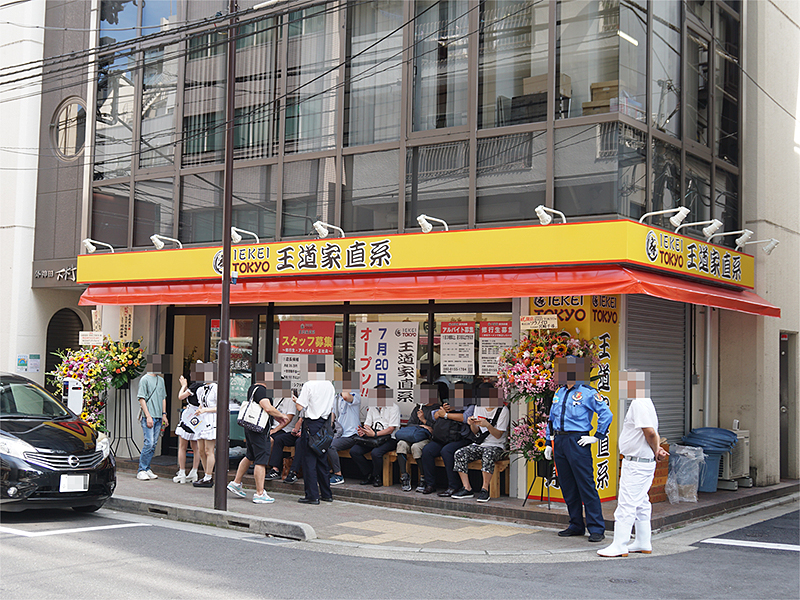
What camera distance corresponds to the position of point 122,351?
15.1 metres

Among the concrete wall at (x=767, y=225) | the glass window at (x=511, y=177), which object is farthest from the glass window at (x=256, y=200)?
the concrete wall at (x=767, y=225)

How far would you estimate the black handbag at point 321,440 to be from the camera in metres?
11.2

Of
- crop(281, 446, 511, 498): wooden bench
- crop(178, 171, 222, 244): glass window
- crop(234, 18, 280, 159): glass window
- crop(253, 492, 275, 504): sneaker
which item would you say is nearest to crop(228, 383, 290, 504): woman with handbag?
crop(253, 492, 275, 504): sneaker

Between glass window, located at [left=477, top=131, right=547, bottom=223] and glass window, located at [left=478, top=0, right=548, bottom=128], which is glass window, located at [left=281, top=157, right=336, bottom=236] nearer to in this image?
glass window, located at [left=477, top=131, right=547, bottom=223]

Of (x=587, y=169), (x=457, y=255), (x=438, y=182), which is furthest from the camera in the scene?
(x=438, y=182)

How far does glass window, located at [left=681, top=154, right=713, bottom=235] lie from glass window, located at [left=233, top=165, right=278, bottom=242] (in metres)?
6.60

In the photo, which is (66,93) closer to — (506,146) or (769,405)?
(506,146)

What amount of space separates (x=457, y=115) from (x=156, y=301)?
19.8 ft

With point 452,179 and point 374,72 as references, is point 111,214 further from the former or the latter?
point 452,179

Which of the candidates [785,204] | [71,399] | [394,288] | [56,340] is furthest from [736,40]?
[56,340]

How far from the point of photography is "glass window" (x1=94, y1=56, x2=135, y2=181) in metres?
16.2

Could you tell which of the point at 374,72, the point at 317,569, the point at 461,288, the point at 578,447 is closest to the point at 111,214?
the point at 374,72

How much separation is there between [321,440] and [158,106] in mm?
7864

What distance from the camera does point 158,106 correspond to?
15.8 m
